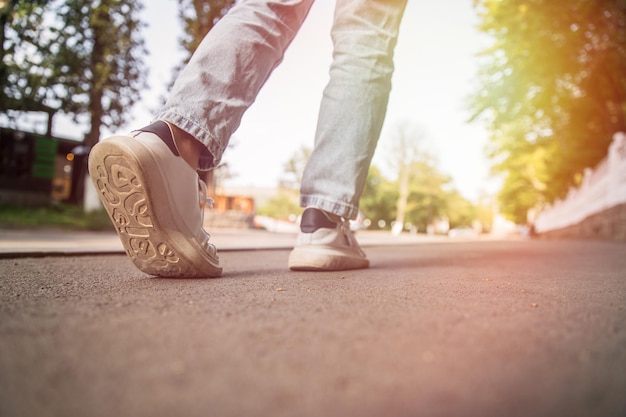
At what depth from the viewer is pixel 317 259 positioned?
148 centimetres

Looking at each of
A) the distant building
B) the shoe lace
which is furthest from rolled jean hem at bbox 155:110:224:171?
the distant building

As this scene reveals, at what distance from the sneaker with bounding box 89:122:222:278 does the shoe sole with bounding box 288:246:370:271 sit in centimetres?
35

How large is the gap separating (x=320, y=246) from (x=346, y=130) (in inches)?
15.6

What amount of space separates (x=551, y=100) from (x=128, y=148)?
12065 mm

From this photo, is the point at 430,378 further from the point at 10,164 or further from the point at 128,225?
the point at 10,164

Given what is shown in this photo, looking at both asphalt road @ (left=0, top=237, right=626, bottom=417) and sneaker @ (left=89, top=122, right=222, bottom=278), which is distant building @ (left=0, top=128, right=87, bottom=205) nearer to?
sneaker @ (left=89, top=122, right=222, bottom=278)

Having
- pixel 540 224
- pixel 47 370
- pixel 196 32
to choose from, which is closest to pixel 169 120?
pixel 47 370

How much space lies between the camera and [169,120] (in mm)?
1171

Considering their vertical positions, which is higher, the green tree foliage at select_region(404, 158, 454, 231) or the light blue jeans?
the green tree foliage at select_region(404, 158, 454, 231)

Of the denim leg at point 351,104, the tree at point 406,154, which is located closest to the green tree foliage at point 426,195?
the tree at point 406,154

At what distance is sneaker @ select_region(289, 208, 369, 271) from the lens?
4.89ft

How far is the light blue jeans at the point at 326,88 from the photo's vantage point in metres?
1.23

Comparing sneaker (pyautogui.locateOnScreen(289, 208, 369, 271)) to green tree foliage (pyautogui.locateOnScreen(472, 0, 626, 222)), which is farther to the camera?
green tree foliage (pyautogui.locateOnScreen(472, 0, 626, 222))

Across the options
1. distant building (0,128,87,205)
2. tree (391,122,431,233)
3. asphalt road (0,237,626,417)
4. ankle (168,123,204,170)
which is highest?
tree (391,122,431,233)
